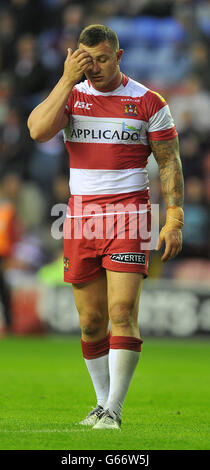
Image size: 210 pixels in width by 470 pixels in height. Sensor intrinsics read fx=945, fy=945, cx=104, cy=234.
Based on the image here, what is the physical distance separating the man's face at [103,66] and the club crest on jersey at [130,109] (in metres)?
0.17

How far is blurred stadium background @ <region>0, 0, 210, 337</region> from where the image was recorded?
1290 cm

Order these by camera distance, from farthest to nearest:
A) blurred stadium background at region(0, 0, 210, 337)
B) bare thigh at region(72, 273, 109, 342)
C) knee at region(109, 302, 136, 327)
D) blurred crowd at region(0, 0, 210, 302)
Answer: blurred crowd at region(0, 0, 210, 302) < blurred stadium background at region(0, 0, 210, 337) < bare thigh at region(72, 273, 109, 342) < knee at region(109, 302, 136, 327)

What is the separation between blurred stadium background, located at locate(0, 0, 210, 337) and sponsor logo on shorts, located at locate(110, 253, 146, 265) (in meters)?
7.12

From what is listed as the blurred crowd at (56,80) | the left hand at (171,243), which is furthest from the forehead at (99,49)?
the blurred crowd at (56,80)

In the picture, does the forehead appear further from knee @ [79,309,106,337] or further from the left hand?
knee @ [79,309,106,337]

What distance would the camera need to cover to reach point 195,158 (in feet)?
48.3

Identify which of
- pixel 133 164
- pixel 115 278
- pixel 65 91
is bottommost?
pixel 115 278

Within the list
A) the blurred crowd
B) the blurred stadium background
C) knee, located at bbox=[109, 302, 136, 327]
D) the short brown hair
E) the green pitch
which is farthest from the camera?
the blurred crowd

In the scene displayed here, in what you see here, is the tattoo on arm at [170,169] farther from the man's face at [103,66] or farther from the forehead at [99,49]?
the forehead at [99,49]

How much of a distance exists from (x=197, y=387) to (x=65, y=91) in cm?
361

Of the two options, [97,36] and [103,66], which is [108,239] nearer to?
[103,66]

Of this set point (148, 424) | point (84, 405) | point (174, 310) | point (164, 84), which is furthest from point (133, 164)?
point (164, 84)

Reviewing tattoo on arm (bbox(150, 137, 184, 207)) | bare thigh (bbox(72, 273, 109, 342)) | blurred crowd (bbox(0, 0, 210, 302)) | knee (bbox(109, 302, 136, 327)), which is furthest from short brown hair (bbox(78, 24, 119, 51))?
blurred crowd (bbox(0, 0, 210, 302))

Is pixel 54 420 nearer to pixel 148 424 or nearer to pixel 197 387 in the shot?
pixel 148 424
